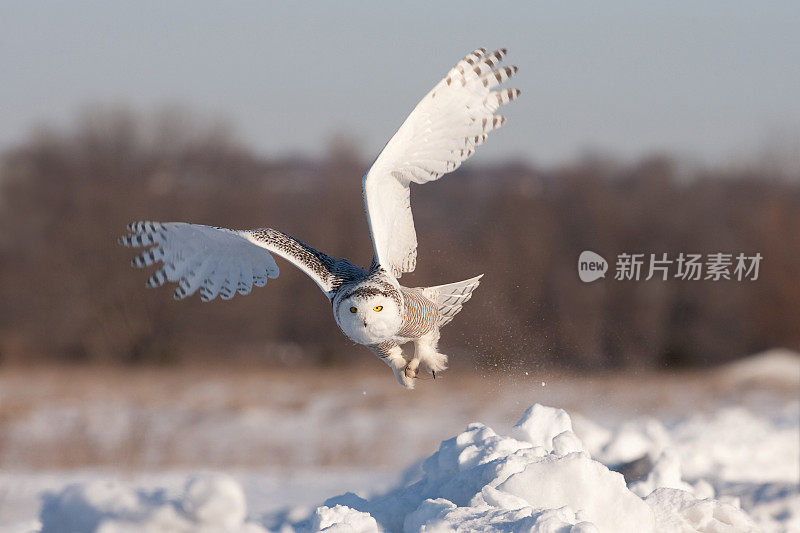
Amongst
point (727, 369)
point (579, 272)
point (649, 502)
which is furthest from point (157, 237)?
point (727, 369)

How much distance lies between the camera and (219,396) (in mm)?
16047

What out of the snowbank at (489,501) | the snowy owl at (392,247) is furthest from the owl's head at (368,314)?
the snowbank at (489,501)

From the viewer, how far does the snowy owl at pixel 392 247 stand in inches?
202

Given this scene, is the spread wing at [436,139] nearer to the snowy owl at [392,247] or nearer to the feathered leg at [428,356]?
the snowy owl at [392,247]

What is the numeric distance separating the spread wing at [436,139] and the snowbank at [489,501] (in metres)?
1.19

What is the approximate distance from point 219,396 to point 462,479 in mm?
11575

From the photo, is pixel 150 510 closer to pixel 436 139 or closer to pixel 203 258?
pixel 203 258

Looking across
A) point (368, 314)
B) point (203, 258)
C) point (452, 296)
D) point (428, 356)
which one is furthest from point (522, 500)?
point (203, 258)

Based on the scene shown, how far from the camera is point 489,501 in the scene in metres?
4.50

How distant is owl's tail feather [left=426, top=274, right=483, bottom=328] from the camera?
19.5 ft

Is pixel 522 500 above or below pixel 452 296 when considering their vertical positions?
below

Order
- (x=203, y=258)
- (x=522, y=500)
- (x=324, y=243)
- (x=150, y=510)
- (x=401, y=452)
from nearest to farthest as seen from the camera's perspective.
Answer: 1. (x=522, y=500)
2. (x=150, y=510)
3. (x=203, y=258)
4. (x=401, y=452)
5. (x=324, y=243)

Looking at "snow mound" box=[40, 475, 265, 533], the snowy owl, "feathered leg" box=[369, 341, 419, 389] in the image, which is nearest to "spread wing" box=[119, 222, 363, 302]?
the snowy owl

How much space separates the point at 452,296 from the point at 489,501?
5.69 ft
